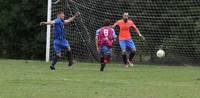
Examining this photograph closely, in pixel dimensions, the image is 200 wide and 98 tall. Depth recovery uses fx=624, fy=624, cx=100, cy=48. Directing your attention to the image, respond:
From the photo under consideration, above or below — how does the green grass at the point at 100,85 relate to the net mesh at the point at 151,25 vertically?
below

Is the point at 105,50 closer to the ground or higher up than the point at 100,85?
higher up

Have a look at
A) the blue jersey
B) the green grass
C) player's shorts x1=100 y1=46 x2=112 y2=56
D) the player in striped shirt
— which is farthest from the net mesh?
the green grass

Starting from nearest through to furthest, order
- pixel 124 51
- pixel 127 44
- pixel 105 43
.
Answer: pixel 105 43 < pixel 124 51 < pixel 127 44

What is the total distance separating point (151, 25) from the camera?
24.9 meters

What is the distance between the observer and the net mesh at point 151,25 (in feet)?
81.0

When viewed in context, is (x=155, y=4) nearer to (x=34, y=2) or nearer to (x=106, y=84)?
(x=34, y=2)

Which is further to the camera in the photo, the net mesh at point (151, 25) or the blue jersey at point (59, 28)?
the net mesh at point (151, 25)

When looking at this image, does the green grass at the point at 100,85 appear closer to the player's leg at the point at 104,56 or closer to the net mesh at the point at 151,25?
the player's leg at the point at 104,56

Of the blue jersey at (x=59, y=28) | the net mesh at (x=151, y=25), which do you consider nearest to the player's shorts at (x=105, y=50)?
the blue jersey at (x=59, y=28)

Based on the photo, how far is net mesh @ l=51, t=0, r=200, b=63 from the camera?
24703 mm

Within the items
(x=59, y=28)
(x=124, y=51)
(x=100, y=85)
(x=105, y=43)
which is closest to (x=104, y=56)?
(x=105, y=43)

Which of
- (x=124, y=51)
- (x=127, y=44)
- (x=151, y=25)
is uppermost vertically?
(x=151, y=25)

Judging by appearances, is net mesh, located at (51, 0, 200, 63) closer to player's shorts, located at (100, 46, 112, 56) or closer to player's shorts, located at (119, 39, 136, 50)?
player's shorts, located at (119, 39, 136, 50)

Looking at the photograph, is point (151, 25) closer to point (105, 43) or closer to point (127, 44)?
point (127, 44)
